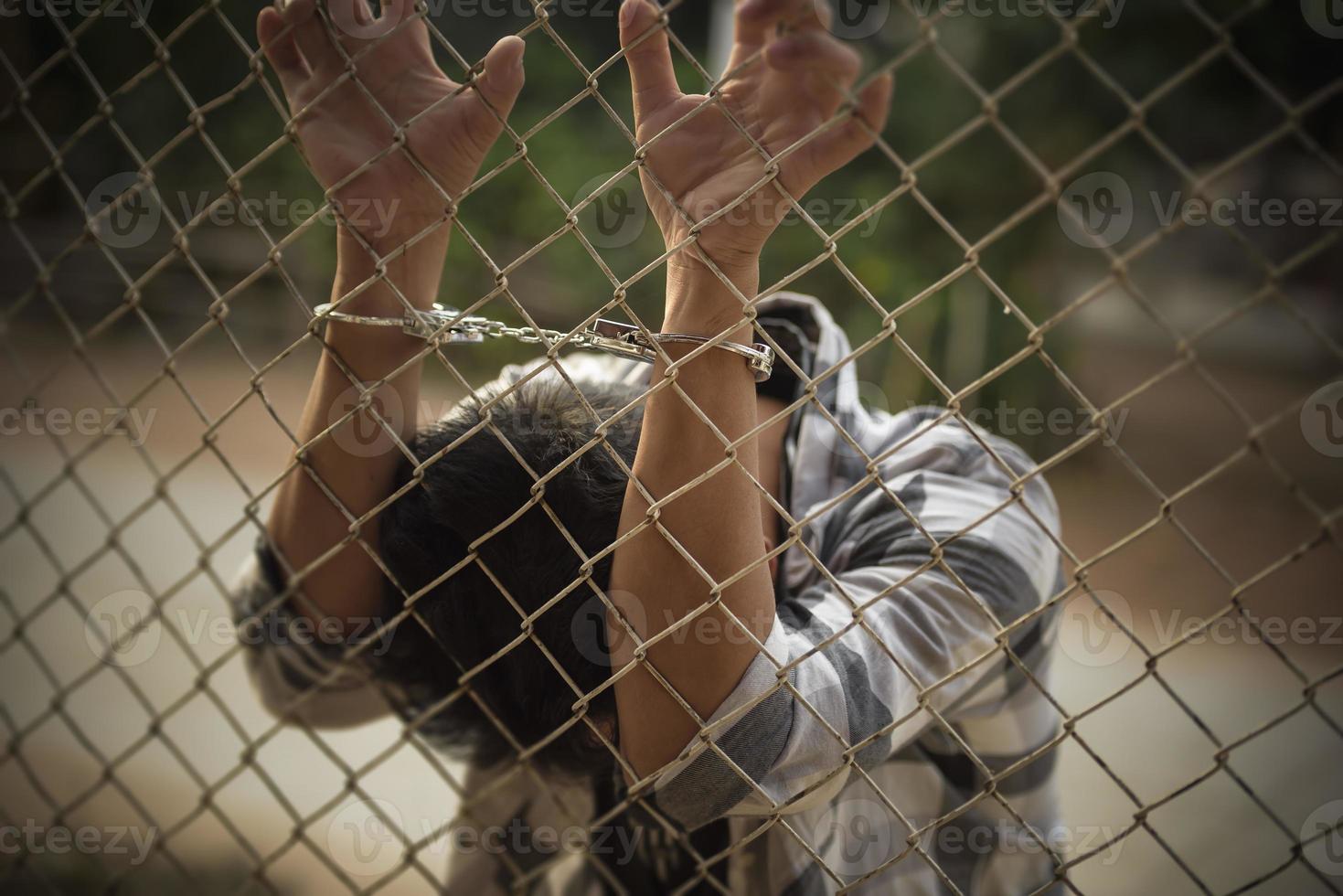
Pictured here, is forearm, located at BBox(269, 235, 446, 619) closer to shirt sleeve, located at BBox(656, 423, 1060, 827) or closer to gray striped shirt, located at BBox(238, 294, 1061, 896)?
gray striped shirt, located at BBox(238, 294, 1061, 896)

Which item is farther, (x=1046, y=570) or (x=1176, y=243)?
(x=1176, y=243)

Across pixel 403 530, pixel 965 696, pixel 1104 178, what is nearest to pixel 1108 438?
pixel 965 696

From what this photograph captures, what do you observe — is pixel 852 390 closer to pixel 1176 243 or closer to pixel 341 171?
pixel 341 171

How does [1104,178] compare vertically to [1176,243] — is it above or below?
above

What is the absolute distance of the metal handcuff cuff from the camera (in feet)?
3.44

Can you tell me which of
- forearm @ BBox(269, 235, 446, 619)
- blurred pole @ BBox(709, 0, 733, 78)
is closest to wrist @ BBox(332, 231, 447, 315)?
forearm @ BBox(269, 235, 446, 619)

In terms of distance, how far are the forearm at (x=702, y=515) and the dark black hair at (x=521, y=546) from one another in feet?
0.41

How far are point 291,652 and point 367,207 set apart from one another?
740 millimetres

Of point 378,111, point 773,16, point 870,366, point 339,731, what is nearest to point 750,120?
point 773,16

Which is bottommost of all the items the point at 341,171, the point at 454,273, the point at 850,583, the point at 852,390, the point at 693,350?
the point at 850,583

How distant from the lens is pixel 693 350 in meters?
1.03

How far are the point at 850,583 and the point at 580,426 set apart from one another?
16.4 inches

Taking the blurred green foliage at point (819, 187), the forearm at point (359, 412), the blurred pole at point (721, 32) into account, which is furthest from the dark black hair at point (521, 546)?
the blurred pole at point (721, 32)

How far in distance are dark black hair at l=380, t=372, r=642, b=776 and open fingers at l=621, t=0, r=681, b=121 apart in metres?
0.38
